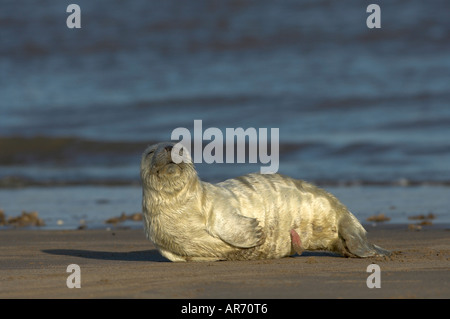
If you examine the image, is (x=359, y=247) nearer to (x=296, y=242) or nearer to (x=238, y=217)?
(x=296, y=242)

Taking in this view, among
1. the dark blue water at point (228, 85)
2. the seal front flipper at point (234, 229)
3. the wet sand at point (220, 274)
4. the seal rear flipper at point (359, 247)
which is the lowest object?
the wet sand at point (220, 274)

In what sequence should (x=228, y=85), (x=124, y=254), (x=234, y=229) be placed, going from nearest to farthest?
1. (x=234, y=229)
2. (x=124, y=254)
3. (x=228, y=85)

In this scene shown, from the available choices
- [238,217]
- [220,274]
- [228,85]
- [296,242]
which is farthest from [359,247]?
[228,85]

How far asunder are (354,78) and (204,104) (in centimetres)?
402

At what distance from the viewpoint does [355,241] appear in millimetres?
6379

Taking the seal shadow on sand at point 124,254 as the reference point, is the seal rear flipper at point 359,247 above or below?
above

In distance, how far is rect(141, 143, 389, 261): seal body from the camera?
6.00m

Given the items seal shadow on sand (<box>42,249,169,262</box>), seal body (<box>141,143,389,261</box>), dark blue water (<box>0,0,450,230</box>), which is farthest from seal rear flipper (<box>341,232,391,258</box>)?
dark blue water (<box>0,0,450,230</box>)

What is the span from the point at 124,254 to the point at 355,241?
2062 mm

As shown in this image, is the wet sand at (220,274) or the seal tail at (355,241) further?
the seal tail at (355,241)

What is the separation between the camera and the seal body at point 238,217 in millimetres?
5996

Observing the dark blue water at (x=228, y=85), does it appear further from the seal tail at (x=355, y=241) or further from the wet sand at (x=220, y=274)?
the seal tail at (x=355, y=241)

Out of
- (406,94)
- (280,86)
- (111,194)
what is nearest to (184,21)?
(280,86)

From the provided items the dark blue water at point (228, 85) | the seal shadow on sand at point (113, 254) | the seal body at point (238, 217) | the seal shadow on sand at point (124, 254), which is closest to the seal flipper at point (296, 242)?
the seal body at point (238, 217)
